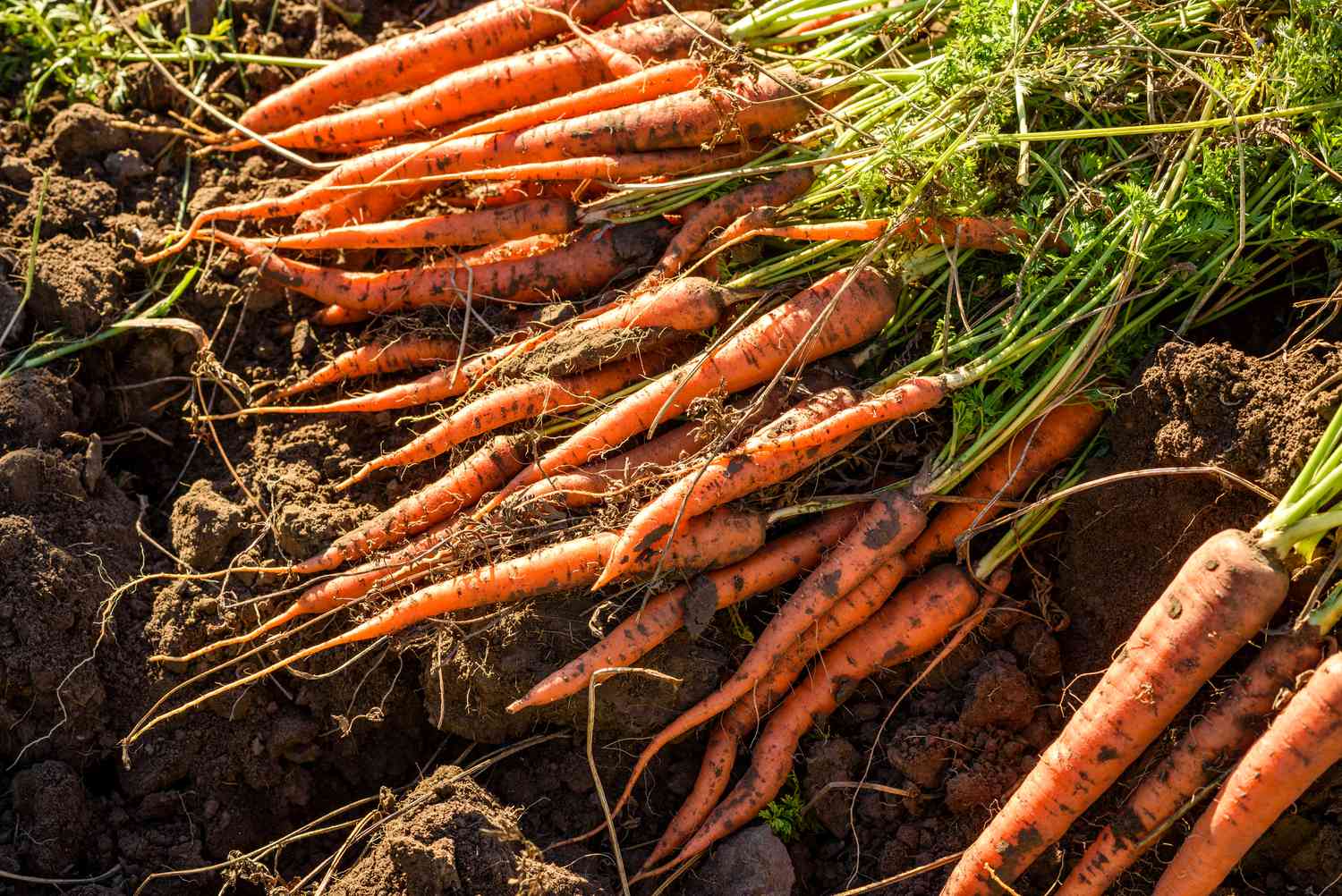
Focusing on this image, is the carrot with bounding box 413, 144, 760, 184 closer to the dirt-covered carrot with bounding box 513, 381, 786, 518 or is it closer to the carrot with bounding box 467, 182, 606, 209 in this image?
the carrot with bounding box 467, 182, 606, 209

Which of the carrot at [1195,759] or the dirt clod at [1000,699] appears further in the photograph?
the dirt clod at [1000,699]

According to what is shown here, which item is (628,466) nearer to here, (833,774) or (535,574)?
(535,574)

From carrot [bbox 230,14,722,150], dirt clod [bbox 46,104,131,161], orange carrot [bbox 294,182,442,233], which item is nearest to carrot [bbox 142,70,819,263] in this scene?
orange carrot [bbox 294,182,442,233]

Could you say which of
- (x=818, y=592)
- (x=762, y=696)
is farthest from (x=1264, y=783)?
(x=762, y=696)

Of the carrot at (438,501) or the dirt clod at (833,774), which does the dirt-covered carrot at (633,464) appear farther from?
the dirt clod at (833,774)

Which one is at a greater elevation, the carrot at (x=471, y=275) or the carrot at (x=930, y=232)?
the carrot at (x=930, y=232)

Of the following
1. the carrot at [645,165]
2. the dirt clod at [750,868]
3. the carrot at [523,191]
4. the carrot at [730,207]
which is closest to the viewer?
the dirt clod at [750,868]

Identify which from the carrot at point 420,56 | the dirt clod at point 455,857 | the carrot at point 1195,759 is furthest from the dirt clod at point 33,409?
the carrot at point 1195,759
